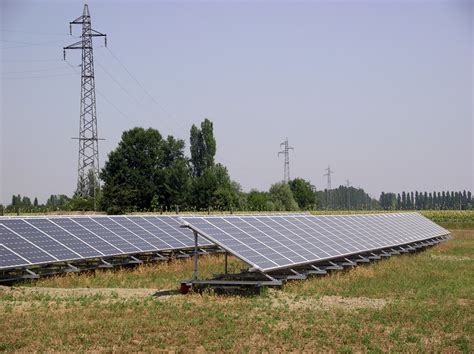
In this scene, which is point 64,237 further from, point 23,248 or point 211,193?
point 211,193

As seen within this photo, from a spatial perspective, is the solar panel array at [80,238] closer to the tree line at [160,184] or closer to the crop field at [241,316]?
the crop field at [241,316]

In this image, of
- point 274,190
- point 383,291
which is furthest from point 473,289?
point 274,190

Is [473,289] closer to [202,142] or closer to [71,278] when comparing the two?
[71,278]

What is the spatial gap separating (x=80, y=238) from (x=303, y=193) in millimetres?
88233

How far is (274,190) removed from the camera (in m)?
91.7

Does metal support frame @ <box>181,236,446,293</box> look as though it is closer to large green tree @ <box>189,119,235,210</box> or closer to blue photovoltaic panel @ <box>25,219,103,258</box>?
blue photovoltaic panel @ <box>25,219,103,258</box>

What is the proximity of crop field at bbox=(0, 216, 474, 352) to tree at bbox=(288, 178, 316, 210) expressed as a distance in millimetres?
87833

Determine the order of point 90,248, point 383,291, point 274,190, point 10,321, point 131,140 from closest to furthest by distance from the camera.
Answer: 1. point 10,321
2. point 383,291
3. point 90,248
4. point 131,140
5. point 274,190

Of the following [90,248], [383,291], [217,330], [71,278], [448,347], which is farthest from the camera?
[90,248]

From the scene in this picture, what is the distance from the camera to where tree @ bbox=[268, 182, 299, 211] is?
3508 inches

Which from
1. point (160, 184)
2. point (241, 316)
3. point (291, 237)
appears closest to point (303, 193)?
point (160, 184)

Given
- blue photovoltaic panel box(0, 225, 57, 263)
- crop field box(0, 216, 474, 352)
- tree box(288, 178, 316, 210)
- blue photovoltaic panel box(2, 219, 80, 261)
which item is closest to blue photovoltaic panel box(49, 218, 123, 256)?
blue photovoltaic panel box(2, 219, 80, 261)

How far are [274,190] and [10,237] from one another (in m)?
73.1

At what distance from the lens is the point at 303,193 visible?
108625 millimetres
